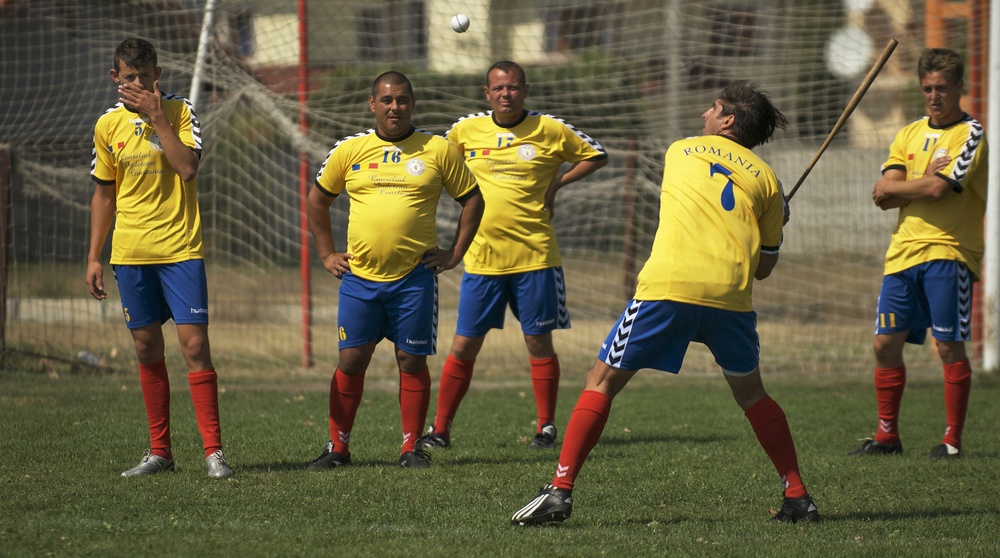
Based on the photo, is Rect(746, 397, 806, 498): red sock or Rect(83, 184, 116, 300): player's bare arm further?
Rect(83, 184, 116, 300): player's bare arm

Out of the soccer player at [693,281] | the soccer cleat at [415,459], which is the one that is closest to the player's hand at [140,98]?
the soccer cleat at [415,459]

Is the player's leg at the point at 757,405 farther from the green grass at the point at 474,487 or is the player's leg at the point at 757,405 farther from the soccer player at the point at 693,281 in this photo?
the green grass at the point at 474,487

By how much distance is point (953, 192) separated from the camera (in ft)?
22.7

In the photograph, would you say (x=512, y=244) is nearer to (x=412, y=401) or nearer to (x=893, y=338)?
(x=412, y=401)

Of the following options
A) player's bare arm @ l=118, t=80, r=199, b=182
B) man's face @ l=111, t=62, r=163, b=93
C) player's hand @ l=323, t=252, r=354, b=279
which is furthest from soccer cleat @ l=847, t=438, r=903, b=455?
man's face @ l=111, t=62, r=163, b=93

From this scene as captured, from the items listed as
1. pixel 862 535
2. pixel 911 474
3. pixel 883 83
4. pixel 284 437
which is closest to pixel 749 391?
pixel 862 535

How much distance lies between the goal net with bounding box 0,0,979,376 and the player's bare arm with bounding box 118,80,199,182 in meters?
5.05

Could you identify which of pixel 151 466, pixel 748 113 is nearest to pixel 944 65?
pixel 748 113

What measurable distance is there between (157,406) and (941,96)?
500 centimetres

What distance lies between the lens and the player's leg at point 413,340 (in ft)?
20.0

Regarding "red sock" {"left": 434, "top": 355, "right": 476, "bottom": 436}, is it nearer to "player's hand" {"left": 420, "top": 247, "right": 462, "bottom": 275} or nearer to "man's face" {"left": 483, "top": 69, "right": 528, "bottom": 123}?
"player's hand" {"left": 420, "top": 247, "right": 462, "bottom": 275}

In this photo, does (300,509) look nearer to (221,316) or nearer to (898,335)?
(898,335)

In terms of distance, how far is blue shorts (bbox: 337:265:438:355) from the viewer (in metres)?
6.06

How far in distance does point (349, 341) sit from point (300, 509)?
1.30 meters
